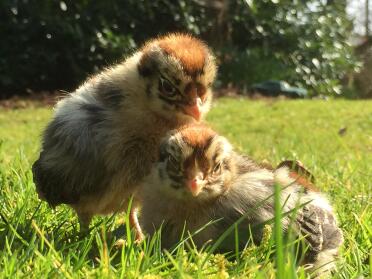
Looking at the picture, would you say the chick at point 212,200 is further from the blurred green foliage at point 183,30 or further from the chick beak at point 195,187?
the blurred green foliage at point 183,30

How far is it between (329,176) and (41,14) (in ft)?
28.6

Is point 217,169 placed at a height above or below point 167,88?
below

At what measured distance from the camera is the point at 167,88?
10.0 ft

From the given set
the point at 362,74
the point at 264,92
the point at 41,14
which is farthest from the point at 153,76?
the point at 362,74

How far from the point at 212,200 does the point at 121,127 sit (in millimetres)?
630

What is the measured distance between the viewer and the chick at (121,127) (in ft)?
9.78

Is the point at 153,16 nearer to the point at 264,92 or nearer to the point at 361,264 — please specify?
the point at 264,92

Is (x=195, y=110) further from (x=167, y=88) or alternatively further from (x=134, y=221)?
(x=134, y=221)

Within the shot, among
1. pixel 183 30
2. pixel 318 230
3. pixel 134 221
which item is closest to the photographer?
pixel 318 230

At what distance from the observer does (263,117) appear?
10031 millimetres

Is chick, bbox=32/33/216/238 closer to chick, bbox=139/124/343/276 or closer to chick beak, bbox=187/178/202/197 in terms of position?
chick, bbox=139/124/343/276

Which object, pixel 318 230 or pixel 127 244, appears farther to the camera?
pixel 318 230

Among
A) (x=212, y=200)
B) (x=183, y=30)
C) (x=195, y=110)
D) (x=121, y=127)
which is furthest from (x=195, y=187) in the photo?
(x=183, y=30)

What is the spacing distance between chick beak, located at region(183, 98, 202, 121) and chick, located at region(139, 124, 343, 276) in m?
0.14
